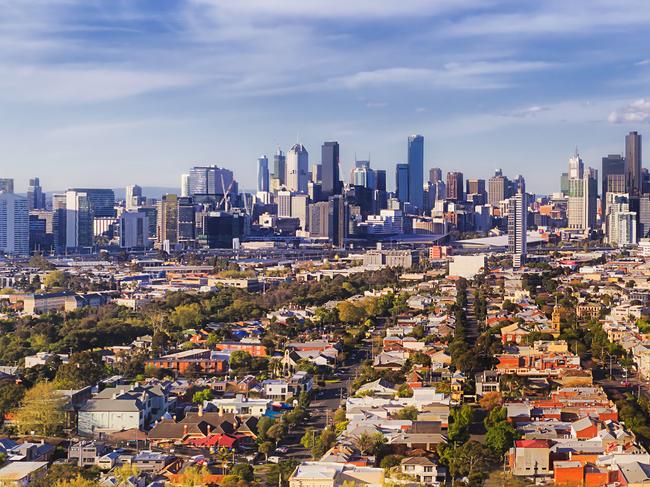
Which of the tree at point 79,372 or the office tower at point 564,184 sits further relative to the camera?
the office tower at point 564,184

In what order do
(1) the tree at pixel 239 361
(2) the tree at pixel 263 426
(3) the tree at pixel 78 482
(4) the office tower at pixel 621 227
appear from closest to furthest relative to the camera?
(3) the tree at pixel 78 482, (2) the tree at pixel 263 426, (1) the tree at pixel 239 361, (4) the office tower at pixel 621 227

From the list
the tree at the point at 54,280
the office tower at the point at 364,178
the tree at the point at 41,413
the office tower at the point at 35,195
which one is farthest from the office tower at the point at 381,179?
the tree at the point at 41,413

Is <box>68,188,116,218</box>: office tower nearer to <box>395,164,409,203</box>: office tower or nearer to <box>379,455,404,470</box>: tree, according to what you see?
<box>395,164,409,203</box>: office tower

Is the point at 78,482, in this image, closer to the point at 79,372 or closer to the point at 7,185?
the point at 79,372

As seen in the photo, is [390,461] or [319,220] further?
[319,220]

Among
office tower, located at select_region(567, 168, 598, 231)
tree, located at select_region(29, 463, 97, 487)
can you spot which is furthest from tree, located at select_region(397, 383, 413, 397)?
office tower, located at select_region(567, 168, 598, 231)

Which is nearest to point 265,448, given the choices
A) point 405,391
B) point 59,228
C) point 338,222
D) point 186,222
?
point 405,391

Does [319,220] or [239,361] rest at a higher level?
[319,220]

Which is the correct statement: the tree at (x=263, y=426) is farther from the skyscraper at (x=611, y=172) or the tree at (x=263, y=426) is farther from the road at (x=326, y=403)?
the skyscraper at (x=611, y=172)
